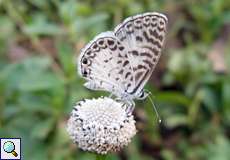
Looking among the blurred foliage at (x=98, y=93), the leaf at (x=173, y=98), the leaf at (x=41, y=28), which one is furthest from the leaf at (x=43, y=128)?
the leaf at (x=173, y=98)

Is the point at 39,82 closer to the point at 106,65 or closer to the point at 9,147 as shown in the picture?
the point at 9,147

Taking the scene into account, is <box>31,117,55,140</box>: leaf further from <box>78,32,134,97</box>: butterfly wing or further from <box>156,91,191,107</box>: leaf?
<box>78,32,134,97</box>: butterfly wing

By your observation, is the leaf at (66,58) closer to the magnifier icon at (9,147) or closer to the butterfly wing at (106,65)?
the magnifier icon at (9,147)

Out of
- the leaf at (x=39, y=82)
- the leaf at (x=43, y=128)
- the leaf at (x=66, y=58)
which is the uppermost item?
the leaf at (x=66, y=58)

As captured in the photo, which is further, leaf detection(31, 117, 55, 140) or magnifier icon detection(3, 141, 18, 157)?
leaf detection(31, 117, 55, 140)

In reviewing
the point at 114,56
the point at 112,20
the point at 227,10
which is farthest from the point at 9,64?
the point at 114,56

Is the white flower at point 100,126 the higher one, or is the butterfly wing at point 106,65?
the butterfly wing at point 106,65

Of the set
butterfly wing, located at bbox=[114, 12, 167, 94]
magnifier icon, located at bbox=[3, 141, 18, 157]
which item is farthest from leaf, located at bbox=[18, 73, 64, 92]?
butterfly wing, located at bbox=[114, 12, 167, 94]
